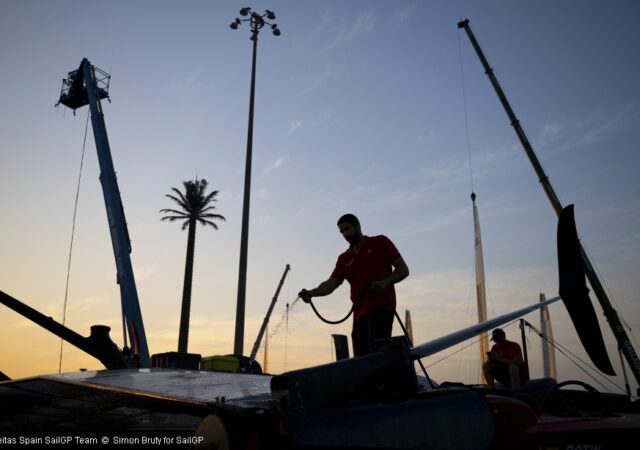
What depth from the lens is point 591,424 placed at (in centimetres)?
263

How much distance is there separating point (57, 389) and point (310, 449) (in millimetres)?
2976

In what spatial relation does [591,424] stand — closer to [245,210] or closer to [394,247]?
[394,247]

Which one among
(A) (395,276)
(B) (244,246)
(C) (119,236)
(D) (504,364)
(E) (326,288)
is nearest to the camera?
(A) (395,276)

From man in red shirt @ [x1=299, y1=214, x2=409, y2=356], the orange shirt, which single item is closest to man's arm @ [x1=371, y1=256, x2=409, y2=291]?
man in red shirt @ [x1=299, y1=214, x2=409, y2=356]

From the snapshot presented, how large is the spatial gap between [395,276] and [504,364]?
4.73 metres

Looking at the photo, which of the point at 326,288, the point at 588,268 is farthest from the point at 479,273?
the point at 326,288

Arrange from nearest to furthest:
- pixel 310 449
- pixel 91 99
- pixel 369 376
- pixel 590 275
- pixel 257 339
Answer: pixel 310 449
pixel 369 376
pixel 91 99
pixel 590 275
pixel 257 339

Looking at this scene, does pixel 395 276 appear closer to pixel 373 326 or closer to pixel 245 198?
pixel 373 326

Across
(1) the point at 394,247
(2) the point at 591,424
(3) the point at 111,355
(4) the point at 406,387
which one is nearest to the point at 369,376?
(4) the point at 406,387

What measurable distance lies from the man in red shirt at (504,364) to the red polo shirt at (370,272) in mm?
4149

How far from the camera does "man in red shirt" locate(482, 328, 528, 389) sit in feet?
23.6

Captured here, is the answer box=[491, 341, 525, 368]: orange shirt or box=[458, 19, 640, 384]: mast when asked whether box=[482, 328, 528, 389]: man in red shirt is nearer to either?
box=[491, 341, 525, 368]: orange shirt

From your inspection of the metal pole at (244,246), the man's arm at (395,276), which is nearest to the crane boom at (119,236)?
the metal pole at (244,246)

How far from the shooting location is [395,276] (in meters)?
3.69
